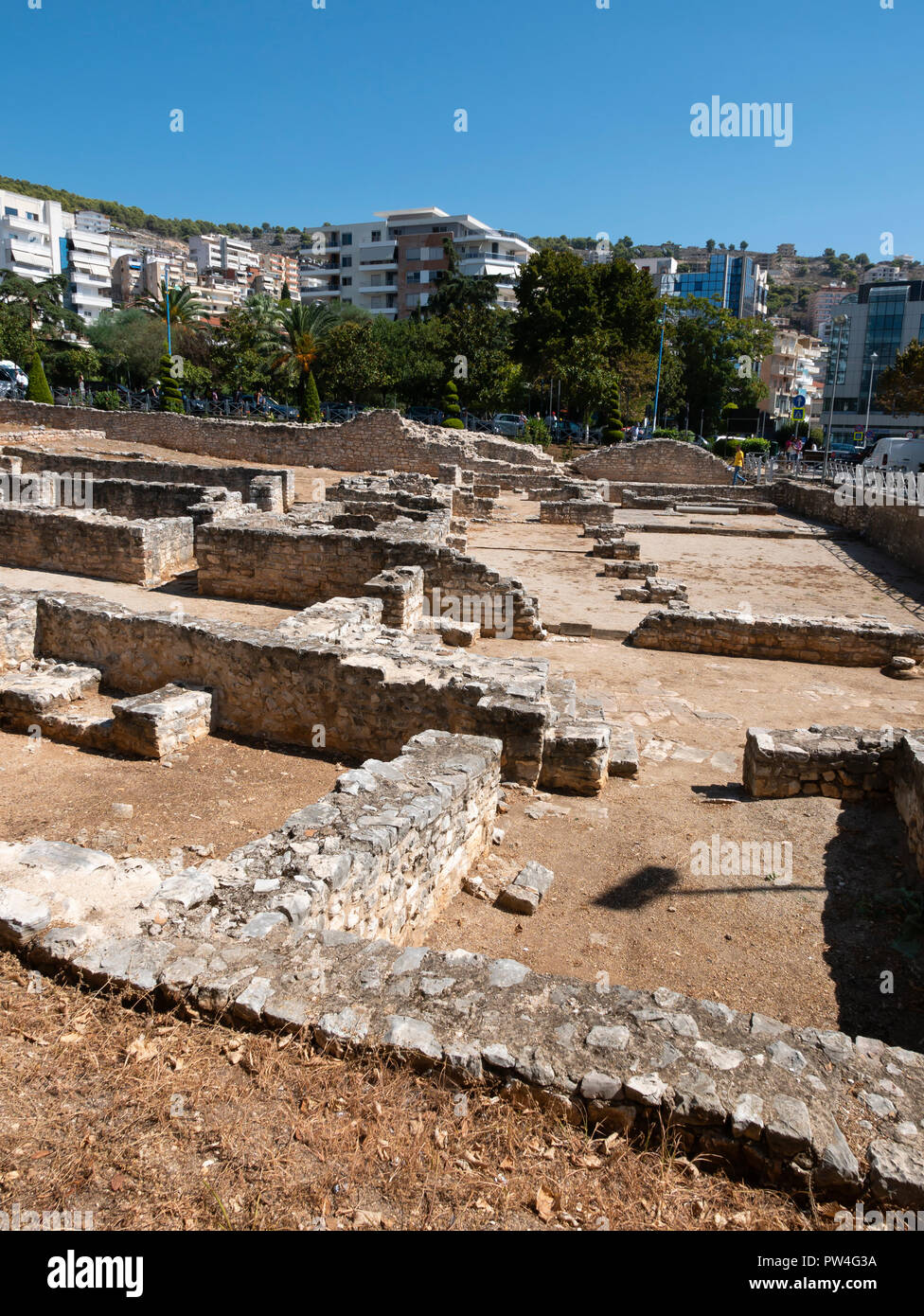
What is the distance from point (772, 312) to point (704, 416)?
14735cm

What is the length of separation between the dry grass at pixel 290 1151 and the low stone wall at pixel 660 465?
35437 millimetres

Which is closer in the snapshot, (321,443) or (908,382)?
(321,443)

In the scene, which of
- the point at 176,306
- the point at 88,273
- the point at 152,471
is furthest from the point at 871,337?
the point at 88,273

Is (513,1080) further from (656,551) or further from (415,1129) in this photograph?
(656,551)

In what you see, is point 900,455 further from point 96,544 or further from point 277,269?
point 277,269

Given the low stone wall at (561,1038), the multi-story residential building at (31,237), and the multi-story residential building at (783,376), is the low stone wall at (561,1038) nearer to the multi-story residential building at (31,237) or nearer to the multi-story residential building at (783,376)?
the multi-story residential building at (783,376)

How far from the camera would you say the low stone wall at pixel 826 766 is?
666 centimetres

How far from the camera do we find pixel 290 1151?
2758mm

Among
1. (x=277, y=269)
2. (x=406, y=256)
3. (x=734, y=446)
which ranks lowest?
(x=734, y=446)

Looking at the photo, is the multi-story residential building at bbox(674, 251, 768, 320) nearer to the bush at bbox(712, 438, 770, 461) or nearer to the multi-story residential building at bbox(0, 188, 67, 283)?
the multi-story residential building at bbox(0, 188, 67, 283)

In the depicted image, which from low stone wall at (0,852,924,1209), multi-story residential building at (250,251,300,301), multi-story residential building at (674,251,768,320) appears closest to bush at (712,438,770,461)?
low stone wall at (0,852,924,1209)

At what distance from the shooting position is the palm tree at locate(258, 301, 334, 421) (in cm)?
4169

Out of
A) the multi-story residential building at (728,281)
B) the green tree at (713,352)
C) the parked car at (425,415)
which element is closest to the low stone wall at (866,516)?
the parked car at (425,415)

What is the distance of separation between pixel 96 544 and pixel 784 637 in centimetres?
1119
